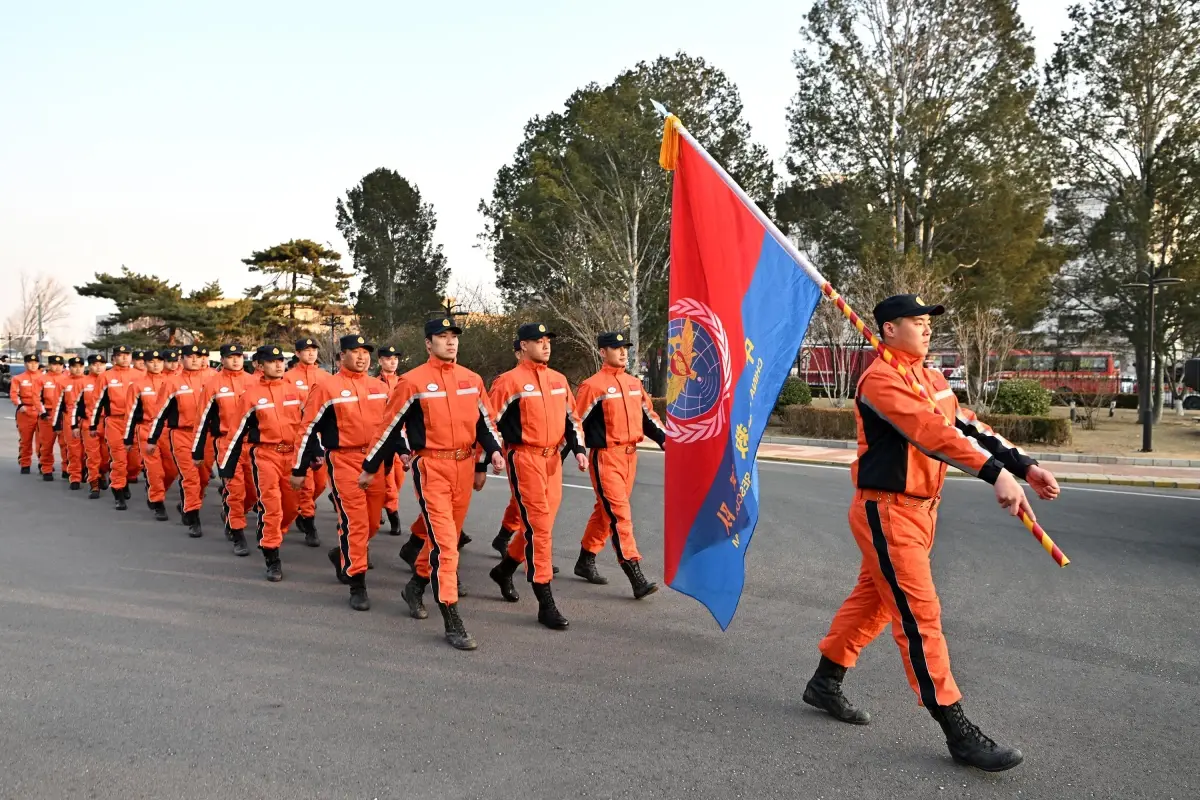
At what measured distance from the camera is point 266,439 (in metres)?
7.68

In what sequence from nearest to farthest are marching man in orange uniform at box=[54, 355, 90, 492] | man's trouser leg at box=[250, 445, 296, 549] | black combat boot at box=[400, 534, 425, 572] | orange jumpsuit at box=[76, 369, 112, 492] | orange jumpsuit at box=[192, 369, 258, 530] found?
man's trouser leg at box=[250, 445, 296, 549] < black combat boot at box=[400, 534, 425, 572] < orange jumpsuit at box=[192, 369, 258, 530] < orange jumpsuit at box=[76, 369, 112, 492] < marching man in orange uniform at box=[54, 355, 90, 492]

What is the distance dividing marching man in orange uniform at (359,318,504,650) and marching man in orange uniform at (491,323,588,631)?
6.4 inches

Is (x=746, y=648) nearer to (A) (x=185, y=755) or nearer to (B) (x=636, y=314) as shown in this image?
(A) (x=185, y=755)

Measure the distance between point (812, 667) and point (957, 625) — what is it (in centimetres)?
140

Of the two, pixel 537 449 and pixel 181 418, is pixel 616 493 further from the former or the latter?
pixel 181 418

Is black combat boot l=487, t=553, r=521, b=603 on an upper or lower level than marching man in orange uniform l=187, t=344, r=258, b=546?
lower

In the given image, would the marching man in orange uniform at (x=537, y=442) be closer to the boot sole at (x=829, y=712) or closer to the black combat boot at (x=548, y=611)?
the black combat boot at (x=548, y=611)

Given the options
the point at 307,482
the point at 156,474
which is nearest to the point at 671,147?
the point at 307,482

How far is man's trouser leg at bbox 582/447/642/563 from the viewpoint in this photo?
634 centimetres

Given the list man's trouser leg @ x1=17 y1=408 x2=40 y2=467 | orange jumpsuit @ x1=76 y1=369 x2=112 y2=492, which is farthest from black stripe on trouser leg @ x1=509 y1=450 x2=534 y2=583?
man's trouser leg @ x1=17 y1=408 x2=40 y2=467

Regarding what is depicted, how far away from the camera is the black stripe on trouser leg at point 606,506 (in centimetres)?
633

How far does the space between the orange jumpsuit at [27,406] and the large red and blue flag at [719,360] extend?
1306 centimetres

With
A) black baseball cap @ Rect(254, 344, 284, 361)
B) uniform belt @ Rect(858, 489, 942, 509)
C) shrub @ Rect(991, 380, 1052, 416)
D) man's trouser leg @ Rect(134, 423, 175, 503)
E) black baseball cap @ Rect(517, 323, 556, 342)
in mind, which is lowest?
man's trouser leg @ Rect(134, 423, 175, 503)

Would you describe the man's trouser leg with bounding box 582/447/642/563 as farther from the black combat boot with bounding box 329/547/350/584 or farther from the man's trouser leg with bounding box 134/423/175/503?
the man's trouser leg with bounding box 134/423/175/503
